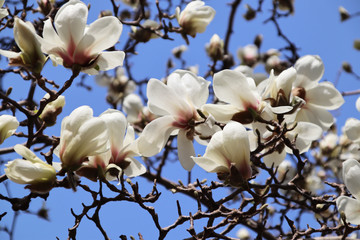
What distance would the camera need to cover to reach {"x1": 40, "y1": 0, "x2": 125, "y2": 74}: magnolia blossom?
1038 millimetres

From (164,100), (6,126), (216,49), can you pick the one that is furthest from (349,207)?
(216,49)

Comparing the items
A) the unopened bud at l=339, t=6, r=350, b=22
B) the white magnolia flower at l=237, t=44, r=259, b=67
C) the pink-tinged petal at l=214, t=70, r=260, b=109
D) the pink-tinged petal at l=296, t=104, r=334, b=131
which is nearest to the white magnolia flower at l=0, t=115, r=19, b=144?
the pink-tinged petal at l=214, t=70, r=260, b=109

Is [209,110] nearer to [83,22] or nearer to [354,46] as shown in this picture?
[83,22]

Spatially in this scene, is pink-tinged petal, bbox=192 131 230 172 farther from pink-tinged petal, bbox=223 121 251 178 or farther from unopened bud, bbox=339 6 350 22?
unopened bud, bbox=339 6 350 22

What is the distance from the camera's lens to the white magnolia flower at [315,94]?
4.00ft

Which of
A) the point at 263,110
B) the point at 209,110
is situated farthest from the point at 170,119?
the point at 263,110

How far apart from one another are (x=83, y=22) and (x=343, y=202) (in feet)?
2.81

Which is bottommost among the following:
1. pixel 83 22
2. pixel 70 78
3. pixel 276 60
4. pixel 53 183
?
pixel 276 60

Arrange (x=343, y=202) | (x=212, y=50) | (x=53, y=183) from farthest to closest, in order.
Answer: (x=212, y=50)
(x=343, y=202)
(x=53, y=183)

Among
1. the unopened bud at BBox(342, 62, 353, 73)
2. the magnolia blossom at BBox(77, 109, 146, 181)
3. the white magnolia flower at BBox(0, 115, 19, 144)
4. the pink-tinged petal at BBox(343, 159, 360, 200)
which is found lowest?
the unopened bud at BBox(342, 62, 353, 73)

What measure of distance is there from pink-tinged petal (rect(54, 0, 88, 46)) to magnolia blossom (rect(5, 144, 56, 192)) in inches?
13.0

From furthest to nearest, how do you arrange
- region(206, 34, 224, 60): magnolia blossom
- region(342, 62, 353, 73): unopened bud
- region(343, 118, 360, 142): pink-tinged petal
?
region(342, 62, 353, 73): unopened bud
region(206, 34, 224, 60): magnolia blossom
region(343, 118, 360, 142): pink-tinged petal

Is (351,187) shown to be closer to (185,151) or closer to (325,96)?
(325,96)

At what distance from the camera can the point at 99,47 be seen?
108 centimetres
